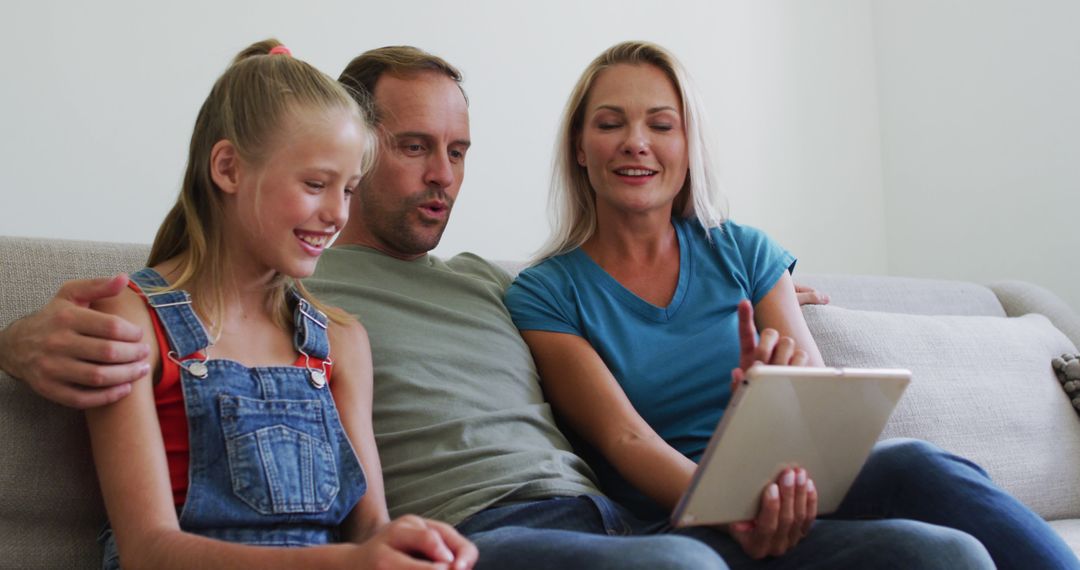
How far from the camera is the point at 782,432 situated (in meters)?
1.09

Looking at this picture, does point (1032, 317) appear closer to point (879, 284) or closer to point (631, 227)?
point (879, 284)

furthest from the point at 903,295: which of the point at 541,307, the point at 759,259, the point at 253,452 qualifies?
the point at 253,452

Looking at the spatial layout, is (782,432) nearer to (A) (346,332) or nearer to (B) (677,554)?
(B) (677,554)

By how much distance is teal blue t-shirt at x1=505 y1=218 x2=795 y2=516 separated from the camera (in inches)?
59.1

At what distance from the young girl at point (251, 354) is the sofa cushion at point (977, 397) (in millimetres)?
995

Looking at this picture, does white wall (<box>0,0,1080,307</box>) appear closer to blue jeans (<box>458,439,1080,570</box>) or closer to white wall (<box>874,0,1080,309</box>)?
white wall (<box>874,0,1080,309</box>)

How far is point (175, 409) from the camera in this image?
3.68ft

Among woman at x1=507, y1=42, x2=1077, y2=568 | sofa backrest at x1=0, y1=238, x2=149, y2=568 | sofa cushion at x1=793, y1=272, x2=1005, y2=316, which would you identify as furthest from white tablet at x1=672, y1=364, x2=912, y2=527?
sofa cushion at x1=793, y1=272, x2=1005, y2=316

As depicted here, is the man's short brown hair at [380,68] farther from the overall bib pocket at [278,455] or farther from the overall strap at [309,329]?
the overall bib pocket at [278,455]

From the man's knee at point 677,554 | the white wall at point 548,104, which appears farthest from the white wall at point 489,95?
the man's knee at point 677,554

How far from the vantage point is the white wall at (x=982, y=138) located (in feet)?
9.28

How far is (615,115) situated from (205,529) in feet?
2.82

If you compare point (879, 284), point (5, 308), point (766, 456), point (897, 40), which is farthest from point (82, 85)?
point (897, 40)

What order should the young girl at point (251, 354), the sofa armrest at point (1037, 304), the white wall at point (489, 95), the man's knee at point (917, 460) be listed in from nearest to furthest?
the young girl at point (251, 354) < the man's knee at point (917, 460) < the white wall at point (489, 95) < the sofa armrest at point (1037, 304)
